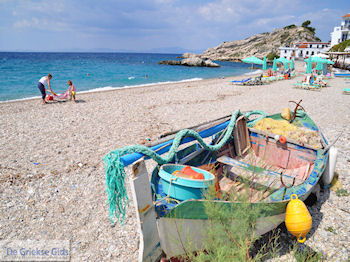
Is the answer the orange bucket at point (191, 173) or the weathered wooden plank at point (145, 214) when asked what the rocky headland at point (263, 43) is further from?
the weathered wooden plank at point (145, 214)

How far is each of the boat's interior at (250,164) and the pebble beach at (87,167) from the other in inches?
34.8

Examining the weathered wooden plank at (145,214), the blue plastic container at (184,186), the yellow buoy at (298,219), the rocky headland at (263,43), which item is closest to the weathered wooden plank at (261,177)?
the yellow buoy at (298,219)

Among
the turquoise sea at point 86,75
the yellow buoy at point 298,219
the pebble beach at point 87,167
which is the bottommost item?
the pebble beach at point 87,167

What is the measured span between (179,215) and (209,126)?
2470 mm

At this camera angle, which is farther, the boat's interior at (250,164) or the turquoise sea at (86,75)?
the turquoise sea at (86,75)

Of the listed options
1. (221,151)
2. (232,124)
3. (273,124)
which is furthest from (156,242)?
(273,124)

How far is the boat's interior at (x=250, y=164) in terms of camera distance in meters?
4.01

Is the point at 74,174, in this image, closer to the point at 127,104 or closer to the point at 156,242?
the point at 156,242

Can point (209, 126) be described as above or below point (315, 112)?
above

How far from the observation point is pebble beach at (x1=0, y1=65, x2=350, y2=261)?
4051 mm

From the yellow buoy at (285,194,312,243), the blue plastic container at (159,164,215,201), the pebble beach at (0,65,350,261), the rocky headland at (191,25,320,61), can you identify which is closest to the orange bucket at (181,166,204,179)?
the blue plastic container at (159,164,215,201)

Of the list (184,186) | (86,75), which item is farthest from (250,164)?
(86,75)

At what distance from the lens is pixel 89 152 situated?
293 inches

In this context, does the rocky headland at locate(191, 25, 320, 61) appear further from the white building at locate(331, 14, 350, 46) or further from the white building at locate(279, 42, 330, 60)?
the white building at locate(331, 14, 350, 46)
